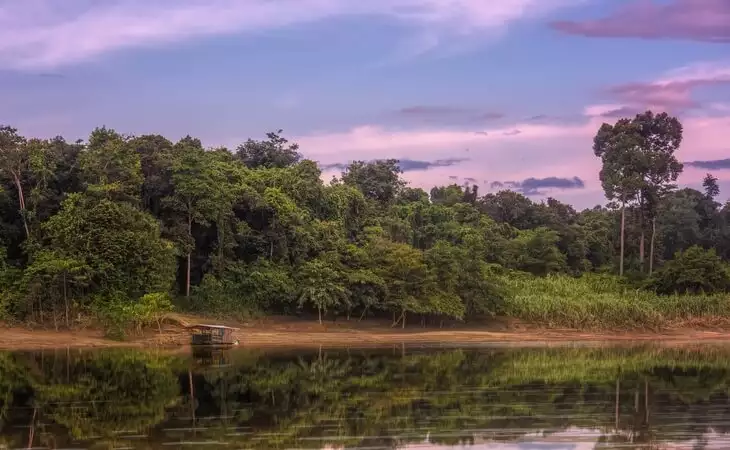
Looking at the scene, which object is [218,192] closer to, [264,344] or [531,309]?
[264,344]

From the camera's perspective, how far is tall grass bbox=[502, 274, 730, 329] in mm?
54500

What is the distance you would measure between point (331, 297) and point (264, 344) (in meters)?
5.43

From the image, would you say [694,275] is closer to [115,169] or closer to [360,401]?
[115,169]

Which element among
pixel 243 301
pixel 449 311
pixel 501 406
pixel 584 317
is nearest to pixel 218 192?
pixel 243 301

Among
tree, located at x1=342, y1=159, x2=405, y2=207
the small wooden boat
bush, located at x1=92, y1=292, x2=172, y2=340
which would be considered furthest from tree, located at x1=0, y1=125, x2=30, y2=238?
tree, located at x1=342, y1=159, x2=405, y2=207

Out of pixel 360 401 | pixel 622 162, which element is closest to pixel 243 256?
pixel 360 401

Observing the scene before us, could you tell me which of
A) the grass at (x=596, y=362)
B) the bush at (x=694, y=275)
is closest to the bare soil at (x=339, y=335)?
the bush at (x=694, y=275)

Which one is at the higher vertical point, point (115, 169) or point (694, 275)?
point (115, 169)

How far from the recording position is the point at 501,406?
2381 centimetres

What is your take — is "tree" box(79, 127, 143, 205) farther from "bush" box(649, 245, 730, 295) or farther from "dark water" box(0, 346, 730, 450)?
"bush" box(649, 245, 730, 295)

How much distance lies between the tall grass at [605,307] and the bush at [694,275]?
122 centimetres

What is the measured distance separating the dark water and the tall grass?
14.1 meters

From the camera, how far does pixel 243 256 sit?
177ft

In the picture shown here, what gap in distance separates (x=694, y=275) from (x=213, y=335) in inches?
1331
